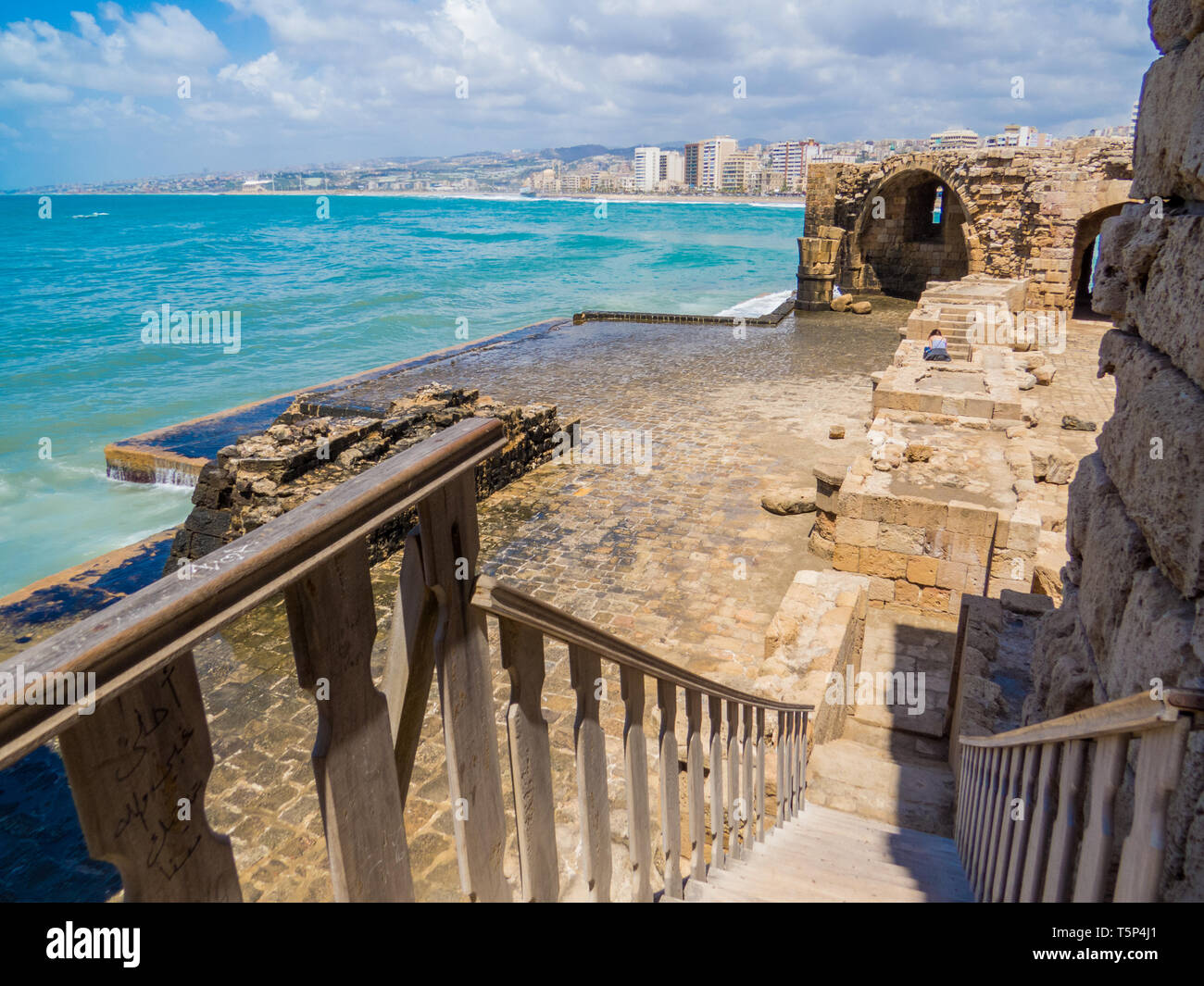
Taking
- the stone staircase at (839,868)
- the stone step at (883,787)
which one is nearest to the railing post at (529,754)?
the stone staircase at (839,868)

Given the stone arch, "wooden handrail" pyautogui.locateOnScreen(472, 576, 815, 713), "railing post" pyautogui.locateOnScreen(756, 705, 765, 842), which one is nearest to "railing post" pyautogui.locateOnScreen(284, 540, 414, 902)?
"wooden handrail" pyautogui.locateOnScreen(472, 576, 815, 713)

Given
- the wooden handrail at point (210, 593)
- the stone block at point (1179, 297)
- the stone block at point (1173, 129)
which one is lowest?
the wooden handrail at point (210, 593)

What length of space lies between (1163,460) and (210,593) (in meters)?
2.23

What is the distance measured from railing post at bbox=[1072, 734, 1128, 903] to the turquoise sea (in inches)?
604

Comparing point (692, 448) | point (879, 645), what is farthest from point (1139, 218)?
point (692, 448)

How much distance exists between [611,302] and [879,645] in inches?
1655

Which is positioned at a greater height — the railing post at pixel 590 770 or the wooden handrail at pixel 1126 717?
the wooden handrail at pixel 1126 717

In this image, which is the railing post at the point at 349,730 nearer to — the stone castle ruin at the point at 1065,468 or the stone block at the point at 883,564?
the stone castle ruin at the point at 1065,468

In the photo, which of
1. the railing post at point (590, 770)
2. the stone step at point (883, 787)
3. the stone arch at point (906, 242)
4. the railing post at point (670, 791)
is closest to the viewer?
the railing post at point (590, 770)

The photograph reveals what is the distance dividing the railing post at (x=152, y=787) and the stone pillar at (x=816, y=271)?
2780cm

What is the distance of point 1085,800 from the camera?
78.6 inches

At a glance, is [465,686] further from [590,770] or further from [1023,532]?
[1023,532]

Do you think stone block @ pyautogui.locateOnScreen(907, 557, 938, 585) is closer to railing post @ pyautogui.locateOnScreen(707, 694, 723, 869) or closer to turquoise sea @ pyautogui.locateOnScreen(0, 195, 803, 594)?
railing post @ pyautogui.locateOnScreen(707, 694, 723, 869)

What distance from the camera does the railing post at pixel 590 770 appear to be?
175 cm
